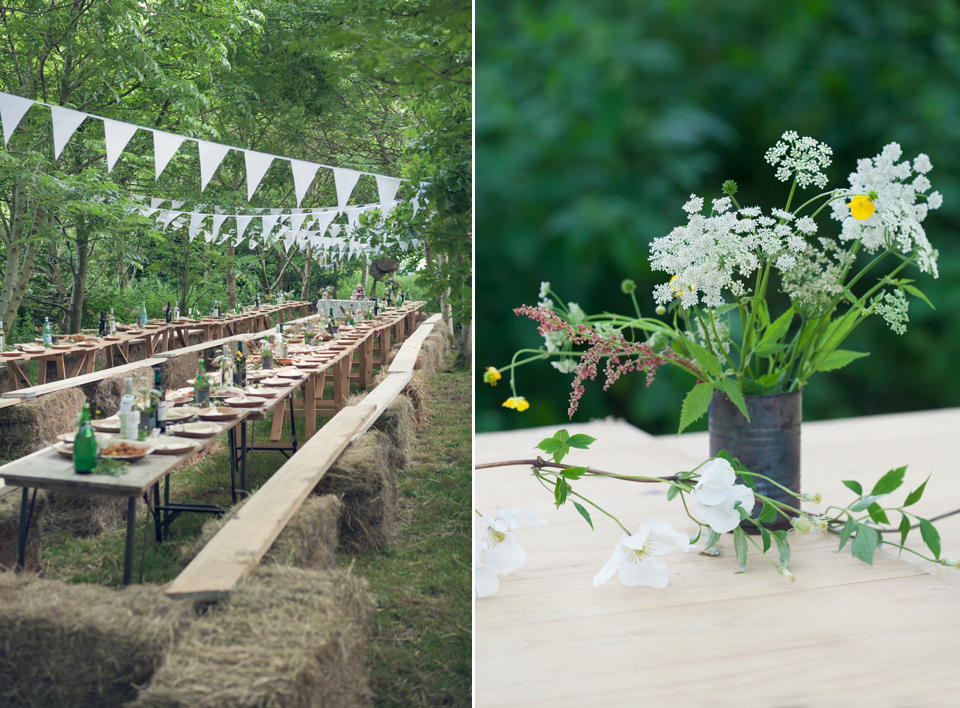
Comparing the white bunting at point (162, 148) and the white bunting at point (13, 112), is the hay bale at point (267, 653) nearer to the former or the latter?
the white bunting at point (162, 148)

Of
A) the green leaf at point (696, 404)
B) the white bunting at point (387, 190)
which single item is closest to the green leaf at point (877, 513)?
the green leaf at point (696, 404)

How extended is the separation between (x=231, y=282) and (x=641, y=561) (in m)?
0.69

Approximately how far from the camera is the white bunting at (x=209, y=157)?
1.08 metres

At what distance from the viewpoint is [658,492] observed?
1.34m

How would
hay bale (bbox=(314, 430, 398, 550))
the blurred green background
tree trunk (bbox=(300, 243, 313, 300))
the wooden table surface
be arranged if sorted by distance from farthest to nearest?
the blurred green background
tree trunk (bbox=(300, 243, 313, 300))
hay bale (bbox=(314, 430, 398, 550))
the wooden table surface

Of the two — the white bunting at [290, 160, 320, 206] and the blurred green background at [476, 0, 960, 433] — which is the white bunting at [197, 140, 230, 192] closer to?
the white bunting at [290, 160, 320, 206]

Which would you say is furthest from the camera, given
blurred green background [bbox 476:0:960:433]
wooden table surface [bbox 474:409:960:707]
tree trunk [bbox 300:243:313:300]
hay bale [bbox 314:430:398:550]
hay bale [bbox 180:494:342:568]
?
blurred green background [bbox 476:0:960:433]

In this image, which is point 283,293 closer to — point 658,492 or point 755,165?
point 658,492

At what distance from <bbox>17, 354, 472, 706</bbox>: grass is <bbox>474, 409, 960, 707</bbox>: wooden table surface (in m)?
0.07

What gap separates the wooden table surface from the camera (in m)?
0.76

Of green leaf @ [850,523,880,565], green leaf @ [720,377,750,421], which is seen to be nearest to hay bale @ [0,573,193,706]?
green leaf @ [720,377,750,421]

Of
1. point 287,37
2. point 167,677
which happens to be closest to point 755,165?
point 287,37

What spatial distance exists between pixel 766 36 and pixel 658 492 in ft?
3.85

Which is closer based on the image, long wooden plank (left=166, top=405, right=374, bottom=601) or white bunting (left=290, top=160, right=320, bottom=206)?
long wooden plank (left=166, top=405, right=374, bottom=601)
